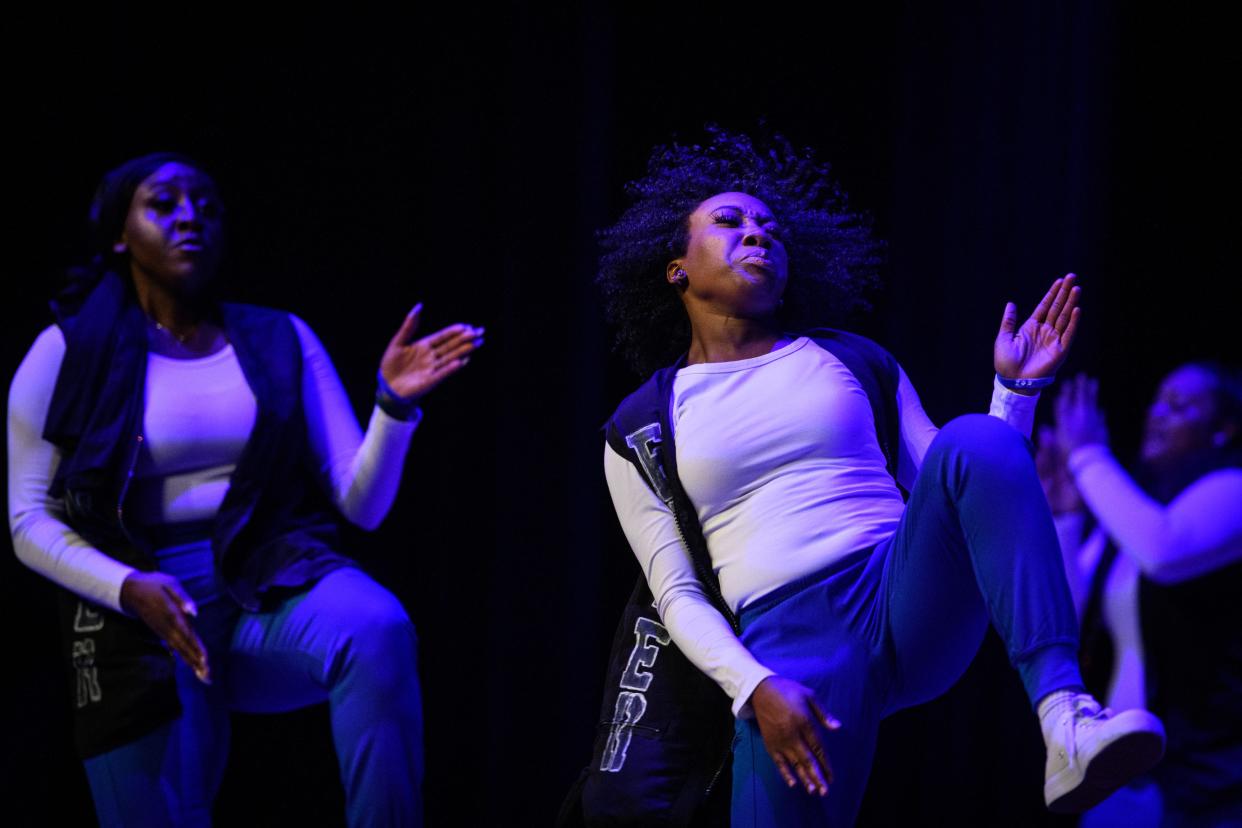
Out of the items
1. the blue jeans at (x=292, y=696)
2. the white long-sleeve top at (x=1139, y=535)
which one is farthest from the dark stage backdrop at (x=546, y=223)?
the blue jeans at (x=292, y=696)

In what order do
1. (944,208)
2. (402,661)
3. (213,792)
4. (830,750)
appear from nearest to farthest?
(830,750) < (402,661) < (213,792) < (944,208)

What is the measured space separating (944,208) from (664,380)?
0.98 m

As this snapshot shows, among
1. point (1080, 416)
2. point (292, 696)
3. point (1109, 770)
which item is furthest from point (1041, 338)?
point (292, 696)

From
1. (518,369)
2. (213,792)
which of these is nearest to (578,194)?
(518,369)

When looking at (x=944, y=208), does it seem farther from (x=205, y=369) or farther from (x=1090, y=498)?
(x=205, y=369)

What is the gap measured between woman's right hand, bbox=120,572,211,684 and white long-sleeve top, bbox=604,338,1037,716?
805 mm

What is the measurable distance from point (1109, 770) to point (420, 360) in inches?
58.6

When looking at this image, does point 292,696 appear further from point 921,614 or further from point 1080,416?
point 1080,416

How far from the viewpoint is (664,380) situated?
2525 mm

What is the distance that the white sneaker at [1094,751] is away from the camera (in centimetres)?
166

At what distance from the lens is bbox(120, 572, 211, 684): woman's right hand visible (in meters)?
2.42

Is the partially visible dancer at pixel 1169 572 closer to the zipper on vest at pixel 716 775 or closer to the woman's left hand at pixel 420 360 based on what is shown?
the zipper on vest at pixel 716 775

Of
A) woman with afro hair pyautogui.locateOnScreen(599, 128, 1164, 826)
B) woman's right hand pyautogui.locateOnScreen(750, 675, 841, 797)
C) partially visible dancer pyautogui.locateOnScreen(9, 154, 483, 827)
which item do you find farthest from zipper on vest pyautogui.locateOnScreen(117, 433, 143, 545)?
woman's right hand pyautogui.locateOnScreen(750, 675, 841, 797)

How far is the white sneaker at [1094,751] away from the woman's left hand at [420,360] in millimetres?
1330
